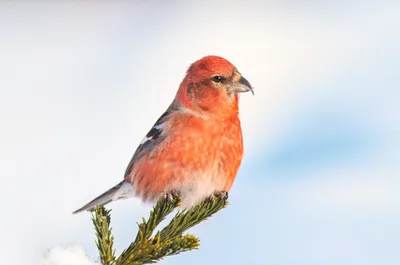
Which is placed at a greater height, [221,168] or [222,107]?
[222,107]

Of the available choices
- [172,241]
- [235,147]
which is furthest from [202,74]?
[172,241]

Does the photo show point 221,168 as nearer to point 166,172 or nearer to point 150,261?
point 166,172

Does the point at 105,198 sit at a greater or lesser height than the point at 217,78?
lesser

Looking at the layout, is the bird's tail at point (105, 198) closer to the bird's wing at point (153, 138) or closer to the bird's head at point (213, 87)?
the bird's wing at point (153, 138)

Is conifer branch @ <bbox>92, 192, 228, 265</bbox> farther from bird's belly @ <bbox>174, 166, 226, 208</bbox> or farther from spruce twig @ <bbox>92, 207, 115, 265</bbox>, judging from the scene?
bird's belly @ <bbox>174, 166, 226, 208</bbox>

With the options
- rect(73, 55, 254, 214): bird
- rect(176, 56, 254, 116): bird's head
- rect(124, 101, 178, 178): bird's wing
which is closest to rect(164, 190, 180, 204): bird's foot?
rect(73, 55, 254, 214): bird

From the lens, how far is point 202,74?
12.0 ft

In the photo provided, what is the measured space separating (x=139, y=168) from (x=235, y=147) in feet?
2.13

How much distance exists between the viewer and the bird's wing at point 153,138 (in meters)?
3.66

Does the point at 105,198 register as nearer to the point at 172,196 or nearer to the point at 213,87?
the point at 172,196

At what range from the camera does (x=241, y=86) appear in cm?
356

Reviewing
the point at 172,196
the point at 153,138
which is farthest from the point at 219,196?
the point at 153,138

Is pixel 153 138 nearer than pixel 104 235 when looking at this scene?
No

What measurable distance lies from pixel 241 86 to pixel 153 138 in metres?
0.68
